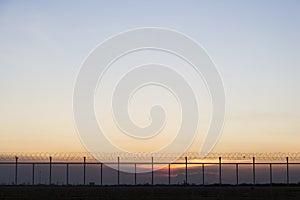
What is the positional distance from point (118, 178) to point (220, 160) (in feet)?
32.0

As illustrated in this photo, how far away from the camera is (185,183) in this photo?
5981cm

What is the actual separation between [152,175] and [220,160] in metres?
6.61
